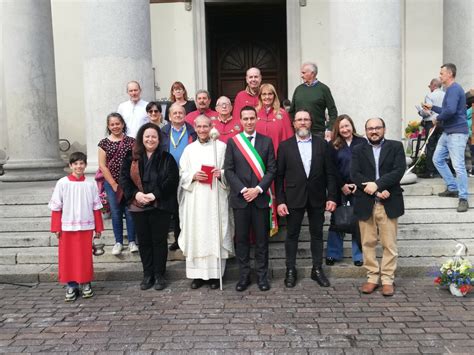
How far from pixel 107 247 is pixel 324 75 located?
23.1 ft

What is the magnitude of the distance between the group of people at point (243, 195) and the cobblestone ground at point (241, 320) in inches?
10.2

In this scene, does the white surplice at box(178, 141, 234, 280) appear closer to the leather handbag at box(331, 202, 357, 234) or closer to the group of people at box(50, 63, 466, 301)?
the group of people at box(50, 63, 466, 301)

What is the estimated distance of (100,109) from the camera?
7.44 metres

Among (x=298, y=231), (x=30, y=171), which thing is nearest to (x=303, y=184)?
(x=298, y=231)

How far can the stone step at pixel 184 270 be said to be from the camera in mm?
6109

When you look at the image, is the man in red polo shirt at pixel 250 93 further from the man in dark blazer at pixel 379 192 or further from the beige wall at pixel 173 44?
the beige wall at pixel 173 44

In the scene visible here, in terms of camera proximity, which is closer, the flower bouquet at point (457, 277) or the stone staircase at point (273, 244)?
the flower bouquet at point (457, 277)

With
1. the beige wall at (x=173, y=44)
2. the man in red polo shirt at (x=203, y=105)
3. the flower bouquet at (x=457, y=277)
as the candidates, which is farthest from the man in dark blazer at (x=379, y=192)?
the beige wall at (x=173, y=44)

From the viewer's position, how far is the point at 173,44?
11.9 metres

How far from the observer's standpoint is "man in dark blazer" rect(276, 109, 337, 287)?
5684mm

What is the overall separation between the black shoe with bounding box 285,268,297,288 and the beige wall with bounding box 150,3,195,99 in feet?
23.1

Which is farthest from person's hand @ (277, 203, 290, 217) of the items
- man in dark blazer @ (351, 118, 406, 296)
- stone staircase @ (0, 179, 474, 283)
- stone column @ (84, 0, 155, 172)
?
stone column @ (84, 0, 155, 172)

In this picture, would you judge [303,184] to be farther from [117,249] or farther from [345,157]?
[117,249]

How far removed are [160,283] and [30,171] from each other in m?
5.25
